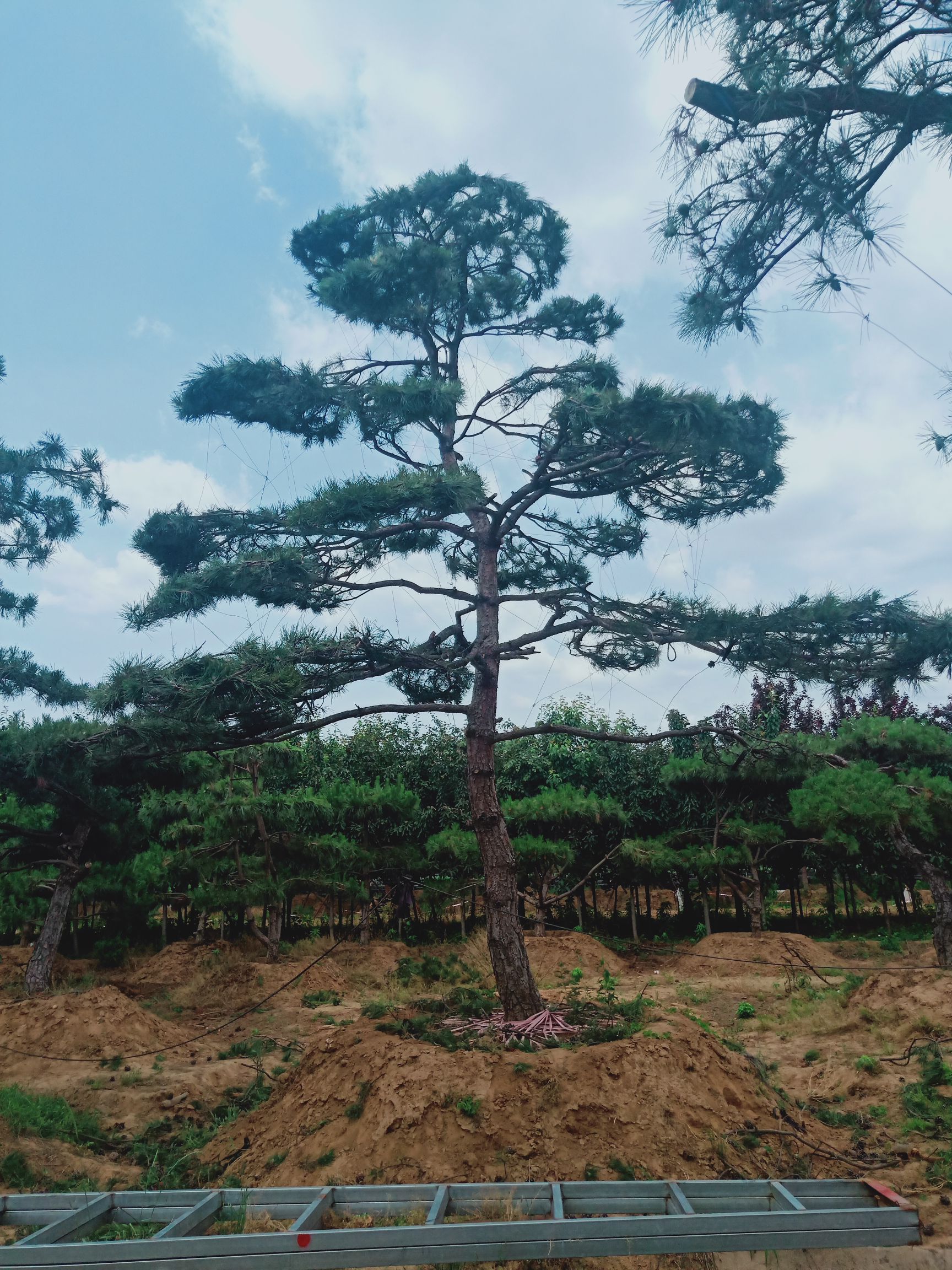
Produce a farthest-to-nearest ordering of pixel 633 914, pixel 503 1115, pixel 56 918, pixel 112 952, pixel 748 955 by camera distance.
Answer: pixel 633 914 < pixel 112 952 < pixel 748 955 < pixel 56 918 < pixel 503 1115

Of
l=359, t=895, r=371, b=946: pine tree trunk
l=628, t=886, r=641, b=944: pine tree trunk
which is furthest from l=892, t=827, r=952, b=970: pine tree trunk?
l=359, t=895, r=371, b=946: pine tree trunk

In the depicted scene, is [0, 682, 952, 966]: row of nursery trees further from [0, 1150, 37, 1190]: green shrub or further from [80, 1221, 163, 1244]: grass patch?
[80, 1221, 163, 1244]: grass patch

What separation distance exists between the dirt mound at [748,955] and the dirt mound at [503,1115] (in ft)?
18.6

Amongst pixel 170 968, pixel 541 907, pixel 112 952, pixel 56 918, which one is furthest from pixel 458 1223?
pixel 112 952

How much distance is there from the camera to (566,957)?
1222 cm

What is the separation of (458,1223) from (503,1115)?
1.88 metres

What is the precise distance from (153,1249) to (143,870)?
9977mm

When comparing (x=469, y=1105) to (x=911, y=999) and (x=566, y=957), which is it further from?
(x=566, y=957)

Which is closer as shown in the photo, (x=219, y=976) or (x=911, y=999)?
(x=911, y=999)

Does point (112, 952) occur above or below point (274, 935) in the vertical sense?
below

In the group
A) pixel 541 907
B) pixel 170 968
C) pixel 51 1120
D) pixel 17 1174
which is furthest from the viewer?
pixel 541 907

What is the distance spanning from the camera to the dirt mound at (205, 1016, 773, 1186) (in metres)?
4.98

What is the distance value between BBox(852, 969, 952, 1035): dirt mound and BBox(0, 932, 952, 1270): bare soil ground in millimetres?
23

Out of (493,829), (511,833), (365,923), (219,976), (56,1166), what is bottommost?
(56,1166)
